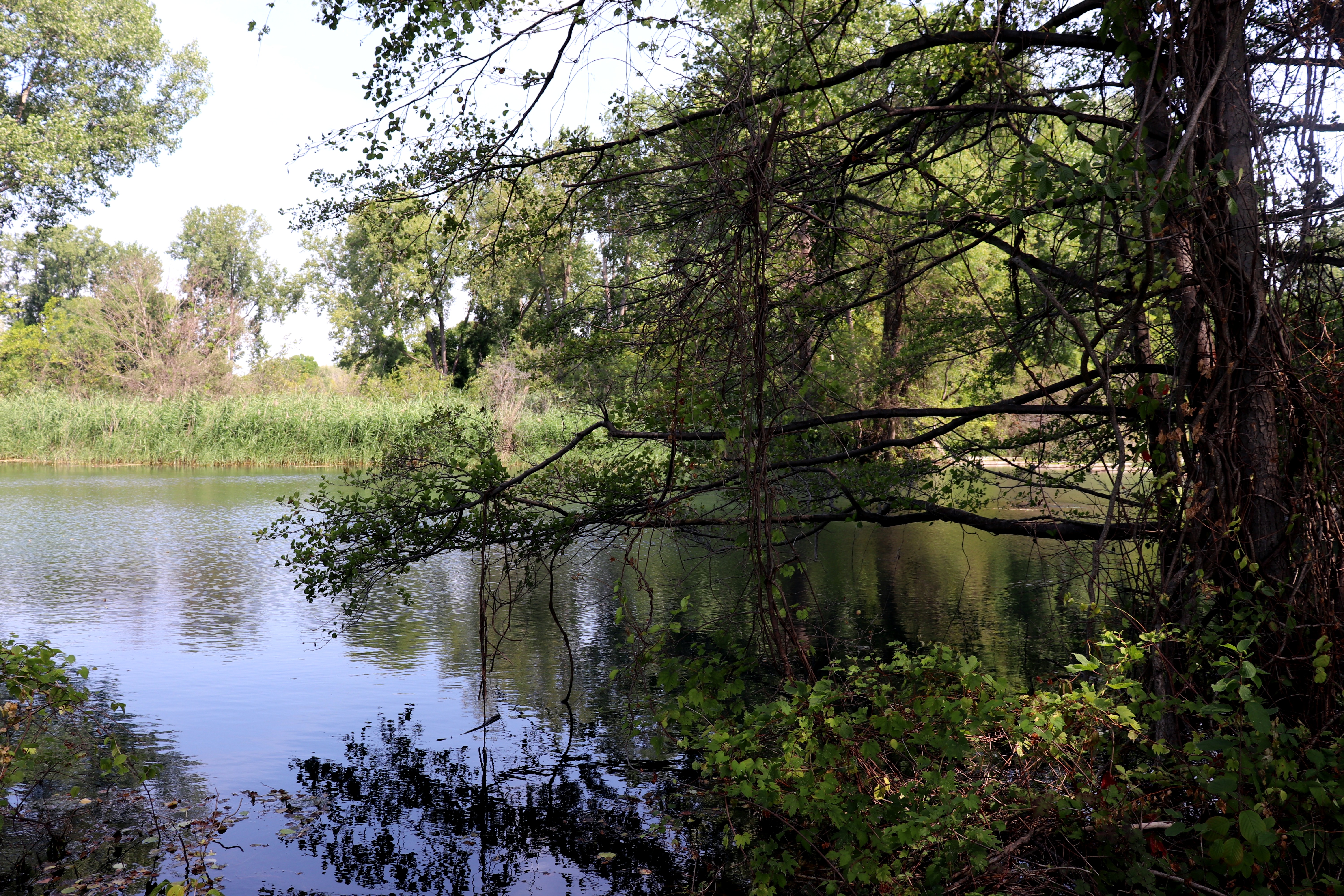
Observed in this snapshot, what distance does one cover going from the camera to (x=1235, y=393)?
3.52 m

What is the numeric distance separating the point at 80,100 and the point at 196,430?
42.1 feet

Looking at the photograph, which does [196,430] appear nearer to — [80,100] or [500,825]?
[80,100]

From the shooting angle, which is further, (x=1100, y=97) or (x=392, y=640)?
(x=392, y=640)

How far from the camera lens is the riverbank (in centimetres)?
2514

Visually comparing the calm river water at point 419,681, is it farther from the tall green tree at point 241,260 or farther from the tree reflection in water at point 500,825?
the tall green tree at point 241,260

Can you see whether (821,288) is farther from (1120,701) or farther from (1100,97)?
(1120,701)

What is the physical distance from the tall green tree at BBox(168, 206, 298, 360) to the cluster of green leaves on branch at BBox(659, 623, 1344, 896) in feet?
184

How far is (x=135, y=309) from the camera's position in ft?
117

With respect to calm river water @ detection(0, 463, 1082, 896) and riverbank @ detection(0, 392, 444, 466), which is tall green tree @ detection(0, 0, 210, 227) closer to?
riverbank @ detection(0, 392, 444, 466)

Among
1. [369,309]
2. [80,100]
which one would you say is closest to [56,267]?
[369,309]

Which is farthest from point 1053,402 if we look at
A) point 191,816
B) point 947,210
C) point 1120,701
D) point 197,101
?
point 197,101

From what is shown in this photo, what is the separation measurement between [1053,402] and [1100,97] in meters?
3.08

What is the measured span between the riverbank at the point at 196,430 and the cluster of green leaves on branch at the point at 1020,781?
854 inches

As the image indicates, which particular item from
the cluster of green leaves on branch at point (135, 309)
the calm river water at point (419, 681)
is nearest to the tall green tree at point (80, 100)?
the cluster of green leaves on branch at point (135, 309)
